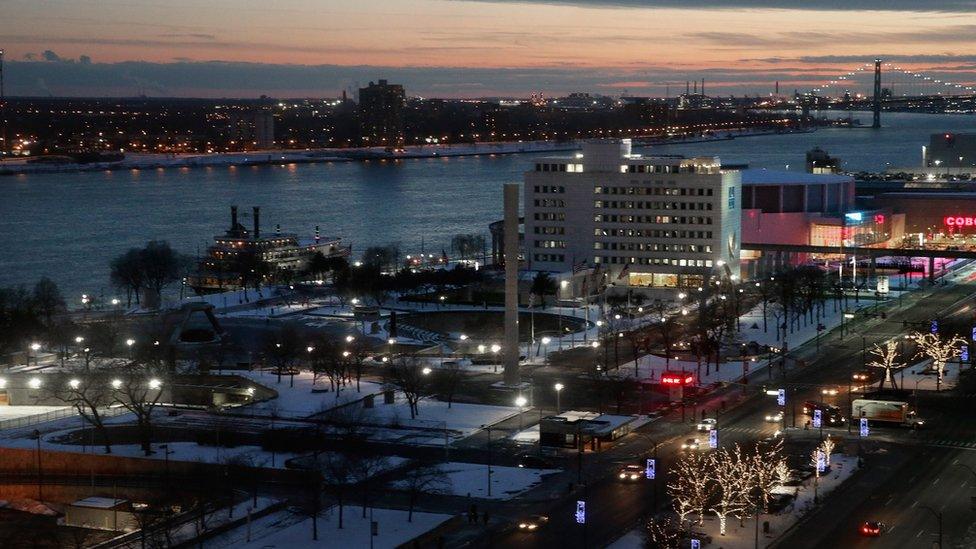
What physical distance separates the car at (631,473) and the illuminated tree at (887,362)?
13.5 feet

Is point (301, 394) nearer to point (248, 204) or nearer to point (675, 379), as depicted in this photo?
point (675, 379)

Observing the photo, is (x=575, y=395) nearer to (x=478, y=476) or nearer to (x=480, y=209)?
(x=478, y=476)

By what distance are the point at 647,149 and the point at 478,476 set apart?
239 ft

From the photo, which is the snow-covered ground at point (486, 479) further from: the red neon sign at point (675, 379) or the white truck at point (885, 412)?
the red neon sign at point (675, 379)

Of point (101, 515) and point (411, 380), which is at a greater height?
point (411, 380)

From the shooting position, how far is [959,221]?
1168 inches

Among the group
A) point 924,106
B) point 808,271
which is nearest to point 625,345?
point 808,271

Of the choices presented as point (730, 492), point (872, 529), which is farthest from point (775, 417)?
point (872, 529)

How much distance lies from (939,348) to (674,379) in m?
2.85

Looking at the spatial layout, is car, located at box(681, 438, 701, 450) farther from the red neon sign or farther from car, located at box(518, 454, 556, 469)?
the red neon sign

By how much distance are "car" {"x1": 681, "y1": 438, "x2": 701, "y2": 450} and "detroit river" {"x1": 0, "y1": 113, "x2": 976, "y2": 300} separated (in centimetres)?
1790

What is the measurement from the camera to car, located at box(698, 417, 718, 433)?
11.9m

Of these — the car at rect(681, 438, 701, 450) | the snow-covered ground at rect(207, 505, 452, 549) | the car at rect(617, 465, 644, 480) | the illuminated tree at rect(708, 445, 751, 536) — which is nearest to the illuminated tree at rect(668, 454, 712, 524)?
the illuminated tree at rect(708, 445, 751, 536)

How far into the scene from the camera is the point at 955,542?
8.55 m
